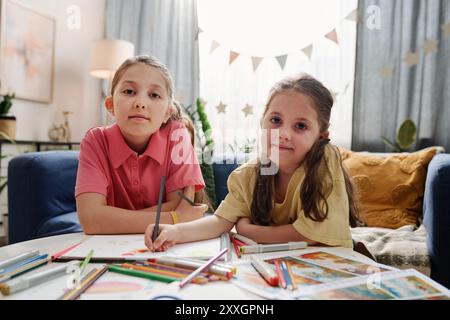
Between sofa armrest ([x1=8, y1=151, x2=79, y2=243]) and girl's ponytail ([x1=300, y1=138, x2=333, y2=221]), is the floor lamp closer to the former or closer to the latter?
sofa armrest ([x1=8, y1=151, x2=79, y2=243])

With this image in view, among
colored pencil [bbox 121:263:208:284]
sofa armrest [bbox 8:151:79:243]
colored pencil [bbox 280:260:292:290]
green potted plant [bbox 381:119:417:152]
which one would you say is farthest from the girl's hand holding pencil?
green potted plant [bbox 381:119:417:152]

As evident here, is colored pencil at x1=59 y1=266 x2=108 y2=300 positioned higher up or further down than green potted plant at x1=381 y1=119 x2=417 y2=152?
further down

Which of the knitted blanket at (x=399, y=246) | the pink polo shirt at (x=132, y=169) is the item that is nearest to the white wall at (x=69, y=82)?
the pink polo shirt at (x=132, y=169)

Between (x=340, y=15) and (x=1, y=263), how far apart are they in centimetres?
263

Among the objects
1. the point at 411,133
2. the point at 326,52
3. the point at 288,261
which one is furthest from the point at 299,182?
the point at 326,52

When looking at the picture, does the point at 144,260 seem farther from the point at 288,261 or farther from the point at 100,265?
the point at 288,261

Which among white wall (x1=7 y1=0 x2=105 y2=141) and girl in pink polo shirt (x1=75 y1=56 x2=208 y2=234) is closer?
girl in pink polo shirt (x1=75 y1=56 x2=208 y2=234)

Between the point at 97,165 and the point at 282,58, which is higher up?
the point at 282,58

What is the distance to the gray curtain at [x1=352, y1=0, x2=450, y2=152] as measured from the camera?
240 cm

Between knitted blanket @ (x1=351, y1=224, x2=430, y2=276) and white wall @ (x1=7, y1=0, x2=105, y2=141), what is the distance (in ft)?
7.59

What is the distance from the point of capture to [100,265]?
53cm

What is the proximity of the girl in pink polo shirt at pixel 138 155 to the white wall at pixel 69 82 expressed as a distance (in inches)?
74.0

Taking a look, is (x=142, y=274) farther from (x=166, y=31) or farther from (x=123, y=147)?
(x=166, y=31)

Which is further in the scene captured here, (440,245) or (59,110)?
(59,110)
